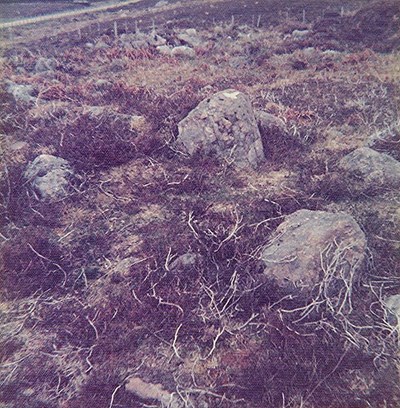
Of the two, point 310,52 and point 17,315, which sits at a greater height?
point 17,315

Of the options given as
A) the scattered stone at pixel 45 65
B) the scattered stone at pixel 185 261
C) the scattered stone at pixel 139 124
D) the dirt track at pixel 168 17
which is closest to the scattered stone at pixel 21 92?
the scattered stone at pixel 45 65

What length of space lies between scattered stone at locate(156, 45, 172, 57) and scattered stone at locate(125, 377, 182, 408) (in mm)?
12703

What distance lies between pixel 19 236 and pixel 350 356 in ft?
13.6

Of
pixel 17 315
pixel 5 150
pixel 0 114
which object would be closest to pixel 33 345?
pixel 17 315

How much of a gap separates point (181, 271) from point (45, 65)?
11.8 m

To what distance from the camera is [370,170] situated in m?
5.97


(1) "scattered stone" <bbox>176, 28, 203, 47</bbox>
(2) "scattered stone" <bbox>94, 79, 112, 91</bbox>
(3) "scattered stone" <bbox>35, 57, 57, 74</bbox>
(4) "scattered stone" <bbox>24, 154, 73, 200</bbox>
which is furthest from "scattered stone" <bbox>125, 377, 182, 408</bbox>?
(1) "scattered stone" <bbox>176, 28, 203, 47</bbox>

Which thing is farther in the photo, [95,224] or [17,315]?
[95,224]

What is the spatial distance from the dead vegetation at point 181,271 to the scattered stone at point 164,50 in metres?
6.05

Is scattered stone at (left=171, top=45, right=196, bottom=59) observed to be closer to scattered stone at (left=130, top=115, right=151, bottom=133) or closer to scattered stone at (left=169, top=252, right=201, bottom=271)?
scattered stone at (left=130, top=115, right=151, bottom=133)

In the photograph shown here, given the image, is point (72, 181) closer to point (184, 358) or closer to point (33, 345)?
point (33, 345)

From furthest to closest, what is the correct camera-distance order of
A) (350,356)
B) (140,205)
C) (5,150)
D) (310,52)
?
(310,52), (5,150), (140,205), (350,356)

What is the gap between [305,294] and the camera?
4039mm

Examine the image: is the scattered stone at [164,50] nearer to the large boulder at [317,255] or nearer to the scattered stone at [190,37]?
the scattered stone at [190,37]
